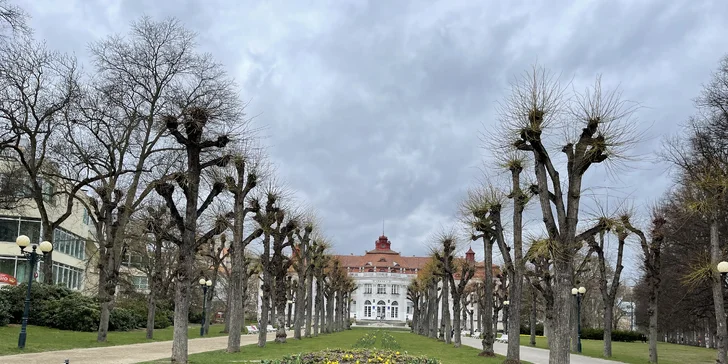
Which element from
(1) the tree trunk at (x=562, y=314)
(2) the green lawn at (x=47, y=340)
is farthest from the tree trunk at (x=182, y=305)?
(1) the tree trunk at (x=562, y=314)

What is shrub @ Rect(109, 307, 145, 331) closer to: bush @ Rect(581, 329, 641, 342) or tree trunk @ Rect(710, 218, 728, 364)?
tree trunk @ Rect(710, 218, 728, 364)

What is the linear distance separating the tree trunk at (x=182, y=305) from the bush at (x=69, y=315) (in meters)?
16.7

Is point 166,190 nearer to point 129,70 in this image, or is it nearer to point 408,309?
point 129,70

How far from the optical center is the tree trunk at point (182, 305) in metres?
16.5

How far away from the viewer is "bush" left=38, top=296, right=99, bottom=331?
30.5 meters

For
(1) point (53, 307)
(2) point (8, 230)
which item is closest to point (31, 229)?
(2) point (8, 230)

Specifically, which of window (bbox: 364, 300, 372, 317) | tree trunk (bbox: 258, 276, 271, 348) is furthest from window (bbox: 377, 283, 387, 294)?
tree trunk (bbox: 258, 276, 271, 348)

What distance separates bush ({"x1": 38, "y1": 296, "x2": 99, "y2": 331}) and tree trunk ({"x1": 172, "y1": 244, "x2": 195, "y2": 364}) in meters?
16.7

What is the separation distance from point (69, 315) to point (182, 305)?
17.0 meters

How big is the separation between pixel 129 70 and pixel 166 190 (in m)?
13.6

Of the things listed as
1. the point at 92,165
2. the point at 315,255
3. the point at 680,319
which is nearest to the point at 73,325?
the point at 92,165

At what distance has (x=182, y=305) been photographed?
16.9 m

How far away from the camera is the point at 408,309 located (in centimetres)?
12888

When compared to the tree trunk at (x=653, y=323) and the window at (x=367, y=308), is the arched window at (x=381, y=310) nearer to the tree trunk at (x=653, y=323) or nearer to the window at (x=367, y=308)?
the window at (x=367, y=308)
